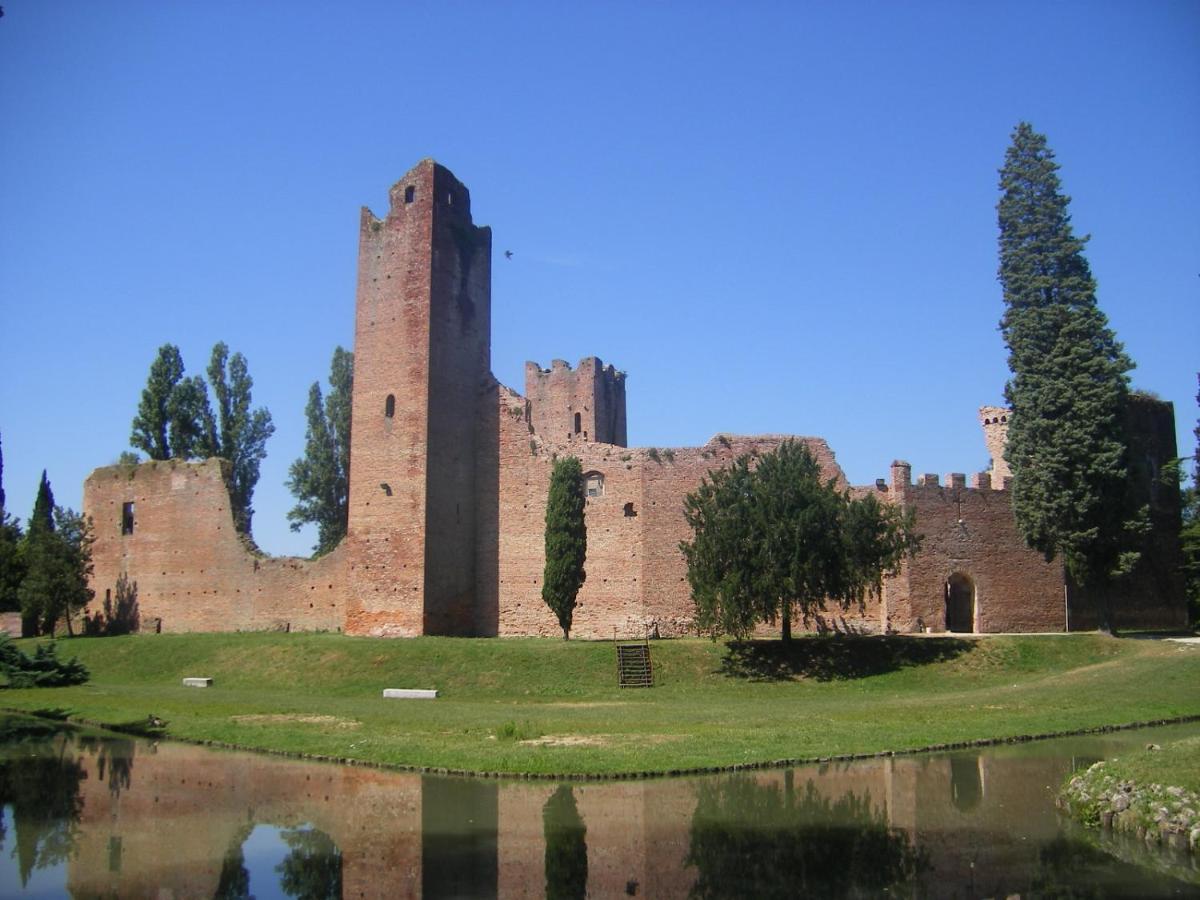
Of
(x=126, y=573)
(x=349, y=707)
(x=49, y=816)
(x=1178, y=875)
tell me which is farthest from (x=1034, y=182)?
(x=126, y=573)

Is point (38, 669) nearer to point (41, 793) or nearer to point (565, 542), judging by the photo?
point (565, 542)

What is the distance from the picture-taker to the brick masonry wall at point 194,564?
36844mm

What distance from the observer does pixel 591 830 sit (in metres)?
12.7

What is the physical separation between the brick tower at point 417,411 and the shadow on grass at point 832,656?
1013cm

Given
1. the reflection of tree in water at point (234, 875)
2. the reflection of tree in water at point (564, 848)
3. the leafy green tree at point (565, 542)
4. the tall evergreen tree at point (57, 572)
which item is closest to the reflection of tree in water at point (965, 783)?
the reflection of tree in water at point (564, 848)

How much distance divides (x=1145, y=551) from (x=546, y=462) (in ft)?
66.0

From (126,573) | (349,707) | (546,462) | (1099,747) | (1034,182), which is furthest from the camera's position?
(126,573)

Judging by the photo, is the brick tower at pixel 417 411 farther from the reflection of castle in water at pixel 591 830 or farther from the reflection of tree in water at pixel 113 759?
the reflection of castle in water at pixel 591 830

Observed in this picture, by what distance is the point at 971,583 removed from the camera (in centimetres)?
3509

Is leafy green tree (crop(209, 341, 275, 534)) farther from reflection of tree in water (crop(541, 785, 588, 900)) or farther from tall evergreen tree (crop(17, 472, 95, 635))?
reflection of tree in water (crop(541, 785, 588, 900))

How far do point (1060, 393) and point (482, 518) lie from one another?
1832cm

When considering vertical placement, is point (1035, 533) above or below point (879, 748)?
above

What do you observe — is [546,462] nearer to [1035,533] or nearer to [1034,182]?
[1035,533]

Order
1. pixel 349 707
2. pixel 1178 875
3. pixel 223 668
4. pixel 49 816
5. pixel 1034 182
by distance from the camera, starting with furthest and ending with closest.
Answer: pixel 1034 182
pixel 223 668
pixel 349 707
pixel 49 816
pixel 1178 875
